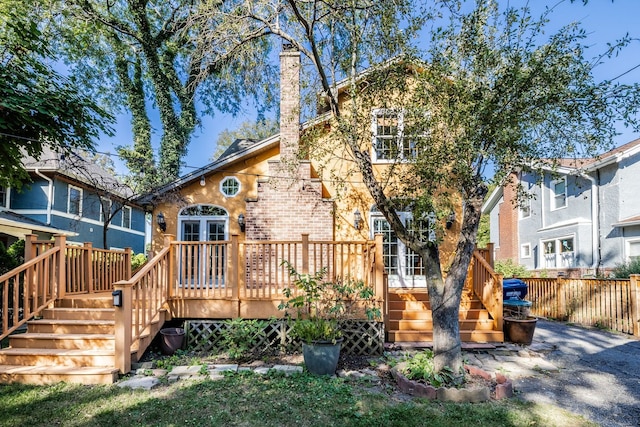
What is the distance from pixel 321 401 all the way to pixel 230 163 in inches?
253

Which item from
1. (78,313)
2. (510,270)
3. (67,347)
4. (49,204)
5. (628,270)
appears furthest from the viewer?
(510,270)

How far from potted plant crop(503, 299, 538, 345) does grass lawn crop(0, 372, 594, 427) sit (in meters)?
2.83

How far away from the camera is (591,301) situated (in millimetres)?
9859

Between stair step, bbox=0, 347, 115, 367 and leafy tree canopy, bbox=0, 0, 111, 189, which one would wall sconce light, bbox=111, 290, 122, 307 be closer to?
stair step, bbox=0, 347, 115, 367

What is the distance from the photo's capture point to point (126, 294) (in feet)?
17.6

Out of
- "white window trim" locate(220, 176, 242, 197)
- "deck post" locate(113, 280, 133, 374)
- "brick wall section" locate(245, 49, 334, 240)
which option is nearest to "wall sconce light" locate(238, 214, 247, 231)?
"brick wall section" locate(245, 49, 334, 240)

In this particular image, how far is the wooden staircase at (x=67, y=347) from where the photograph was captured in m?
5.09

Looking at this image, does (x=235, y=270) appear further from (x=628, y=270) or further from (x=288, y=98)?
(x=628, y=270)

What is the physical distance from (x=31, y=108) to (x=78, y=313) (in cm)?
392

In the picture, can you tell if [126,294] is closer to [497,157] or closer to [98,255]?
[98,255]

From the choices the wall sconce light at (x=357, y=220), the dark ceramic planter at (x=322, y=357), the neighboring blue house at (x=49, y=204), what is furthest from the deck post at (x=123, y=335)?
the neighboring blue house at (x=49, y=204)

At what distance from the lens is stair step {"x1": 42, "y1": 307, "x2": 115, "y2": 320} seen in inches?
247

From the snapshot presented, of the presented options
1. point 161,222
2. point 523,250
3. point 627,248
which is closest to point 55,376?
point 161,222

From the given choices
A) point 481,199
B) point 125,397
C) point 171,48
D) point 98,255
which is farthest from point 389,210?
point 171,48
